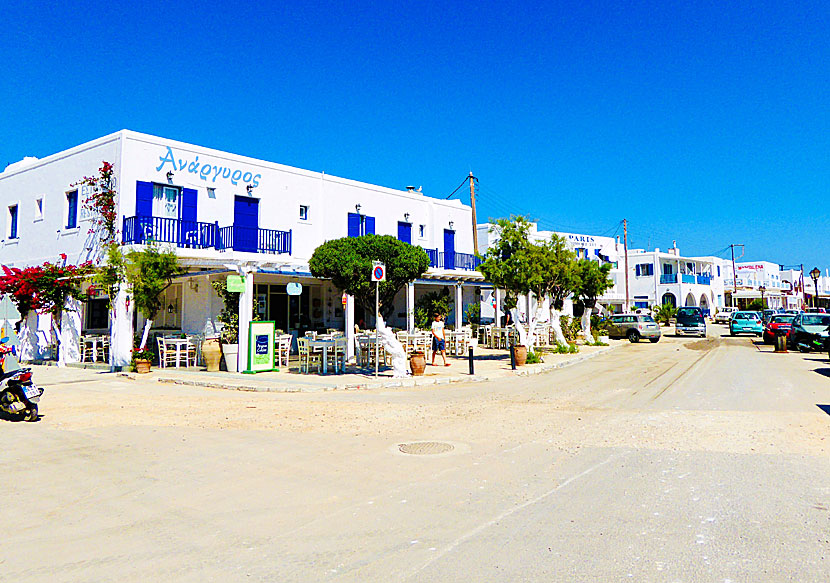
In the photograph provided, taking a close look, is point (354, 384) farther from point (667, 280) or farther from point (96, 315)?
point (667, 280)

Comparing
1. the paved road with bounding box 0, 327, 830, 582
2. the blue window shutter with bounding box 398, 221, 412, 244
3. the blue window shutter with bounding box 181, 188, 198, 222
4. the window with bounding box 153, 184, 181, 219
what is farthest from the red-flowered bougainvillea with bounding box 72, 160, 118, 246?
the blue window shutter with bounding box 398, 221, 412, 244

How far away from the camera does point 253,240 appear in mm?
21312

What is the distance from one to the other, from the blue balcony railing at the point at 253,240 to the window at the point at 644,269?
56134 mm

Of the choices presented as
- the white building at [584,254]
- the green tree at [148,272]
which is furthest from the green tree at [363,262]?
the white building at [584,254]

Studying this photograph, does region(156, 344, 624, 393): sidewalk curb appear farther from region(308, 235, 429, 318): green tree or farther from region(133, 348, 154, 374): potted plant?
region(308, 235, 429, 318): green tree

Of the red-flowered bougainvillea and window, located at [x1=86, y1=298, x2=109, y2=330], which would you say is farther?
window, located at [x1=86, y1=298, x2=109, y2=330]

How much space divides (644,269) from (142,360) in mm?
62662

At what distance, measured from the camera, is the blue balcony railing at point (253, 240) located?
804 inches

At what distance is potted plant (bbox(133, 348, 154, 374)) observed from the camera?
680 inches

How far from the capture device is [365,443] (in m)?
8.12

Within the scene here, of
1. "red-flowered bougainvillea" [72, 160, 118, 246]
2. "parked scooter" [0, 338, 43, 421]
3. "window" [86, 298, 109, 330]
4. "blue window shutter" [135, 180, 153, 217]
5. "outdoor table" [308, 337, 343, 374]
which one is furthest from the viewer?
"window" [86, 298, 109, 330]

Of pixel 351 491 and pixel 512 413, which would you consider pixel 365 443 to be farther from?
pixel 512 413

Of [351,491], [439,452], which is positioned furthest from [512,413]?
[351,491]

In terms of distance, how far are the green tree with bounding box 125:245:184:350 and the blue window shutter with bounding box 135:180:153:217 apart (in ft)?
5.79
